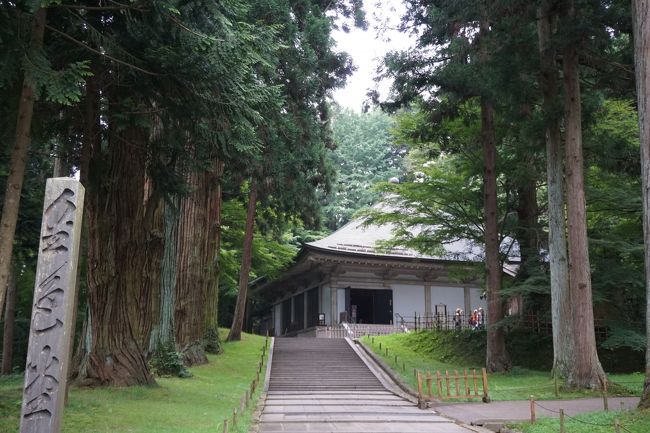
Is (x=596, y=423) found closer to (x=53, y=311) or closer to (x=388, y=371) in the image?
(x=53, y=311)

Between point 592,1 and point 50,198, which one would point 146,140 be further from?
point 592,1

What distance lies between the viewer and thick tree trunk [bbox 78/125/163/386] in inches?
417

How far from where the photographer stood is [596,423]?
27.0 feet

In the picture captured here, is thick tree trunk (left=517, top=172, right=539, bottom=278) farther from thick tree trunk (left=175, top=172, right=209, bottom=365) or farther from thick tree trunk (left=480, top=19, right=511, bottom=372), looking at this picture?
thick tree trunk (left=175, top=172, right=209, bottom=365)

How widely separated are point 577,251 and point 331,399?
21.9 ft

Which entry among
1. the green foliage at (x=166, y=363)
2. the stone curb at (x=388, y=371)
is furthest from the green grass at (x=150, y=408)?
the stone curb at (x=388, y=371)

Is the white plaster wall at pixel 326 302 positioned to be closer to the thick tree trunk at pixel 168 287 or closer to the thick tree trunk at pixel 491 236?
the thick tree trunk at pixel 491 236

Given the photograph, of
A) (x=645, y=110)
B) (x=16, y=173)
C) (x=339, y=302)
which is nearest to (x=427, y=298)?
(x=339, y=302)

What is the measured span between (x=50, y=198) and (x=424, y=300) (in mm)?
27197

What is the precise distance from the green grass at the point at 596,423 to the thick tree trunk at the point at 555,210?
195 inches

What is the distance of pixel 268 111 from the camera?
374 inches

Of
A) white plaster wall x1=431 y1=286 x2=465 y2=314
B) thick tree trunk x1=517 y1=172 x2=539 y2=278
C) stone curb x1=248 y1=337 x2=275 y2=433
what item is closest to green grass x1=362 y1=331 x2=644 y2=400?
thick tree trunk x1=517 y1=172 x2=539 y2=278

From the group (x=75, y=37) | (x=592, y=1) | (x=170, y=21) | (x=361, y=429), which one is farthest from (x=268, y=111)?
(x=592, y=1)

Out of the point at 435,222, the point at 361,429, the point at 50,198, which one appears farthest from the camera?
the point at 435,222
